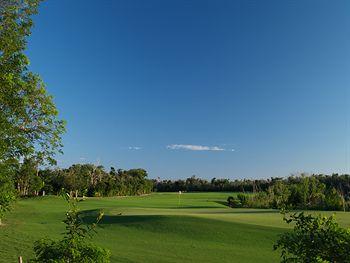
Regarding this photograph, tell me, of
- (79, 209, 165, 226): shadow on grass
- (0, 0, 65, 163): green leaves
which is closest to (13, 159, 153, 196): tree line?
→ (79, 209, 165, 226): shadow on grass

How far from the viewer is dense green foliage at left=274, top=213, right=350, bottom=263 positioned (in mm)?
5961

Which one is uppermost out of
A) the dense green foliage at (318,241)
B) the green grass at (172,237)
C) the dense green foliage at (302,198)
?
the dense green foliage at (302,198)

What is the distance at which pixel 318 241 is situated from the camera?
6051 mm

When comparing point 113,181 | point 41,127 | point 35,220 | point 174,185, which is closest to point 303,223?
point 41,127

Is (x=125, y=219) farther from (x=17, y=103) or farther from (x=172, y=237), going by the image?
(x=17, y=103)

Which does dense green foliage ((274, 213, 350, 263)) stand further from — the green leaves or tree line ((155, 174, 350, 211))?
tree line ((155, 174, 350, 211))

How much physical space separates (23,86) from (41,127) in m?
1.91

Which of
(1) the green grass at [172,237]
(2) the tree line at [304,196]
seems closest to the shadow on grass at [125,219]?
(1) the green grass at [172,237]

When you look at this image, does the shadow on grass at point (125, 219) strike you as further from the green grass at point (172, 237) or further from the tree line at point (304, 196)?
the tree line at point (304, 196)

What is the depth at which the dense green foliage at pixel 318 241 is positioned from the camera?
5.96m

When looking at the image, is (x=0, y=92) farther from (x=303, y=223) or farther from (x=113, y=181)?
(x=113, y=181)

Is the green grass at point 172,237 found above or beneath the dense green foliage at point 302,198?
beneath

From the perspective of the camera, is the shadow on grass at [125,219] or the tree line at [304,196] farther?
the tree line at [304,196]

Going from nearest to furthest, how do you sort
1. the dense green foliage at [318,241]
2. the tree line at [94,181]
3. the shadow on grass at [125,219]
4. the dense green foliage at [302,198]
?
Result: the dense green foliage at [318,241]
the shadow on grass at [125,219]
the dense green foliage at [302,198]
the tree line at [94,181]
